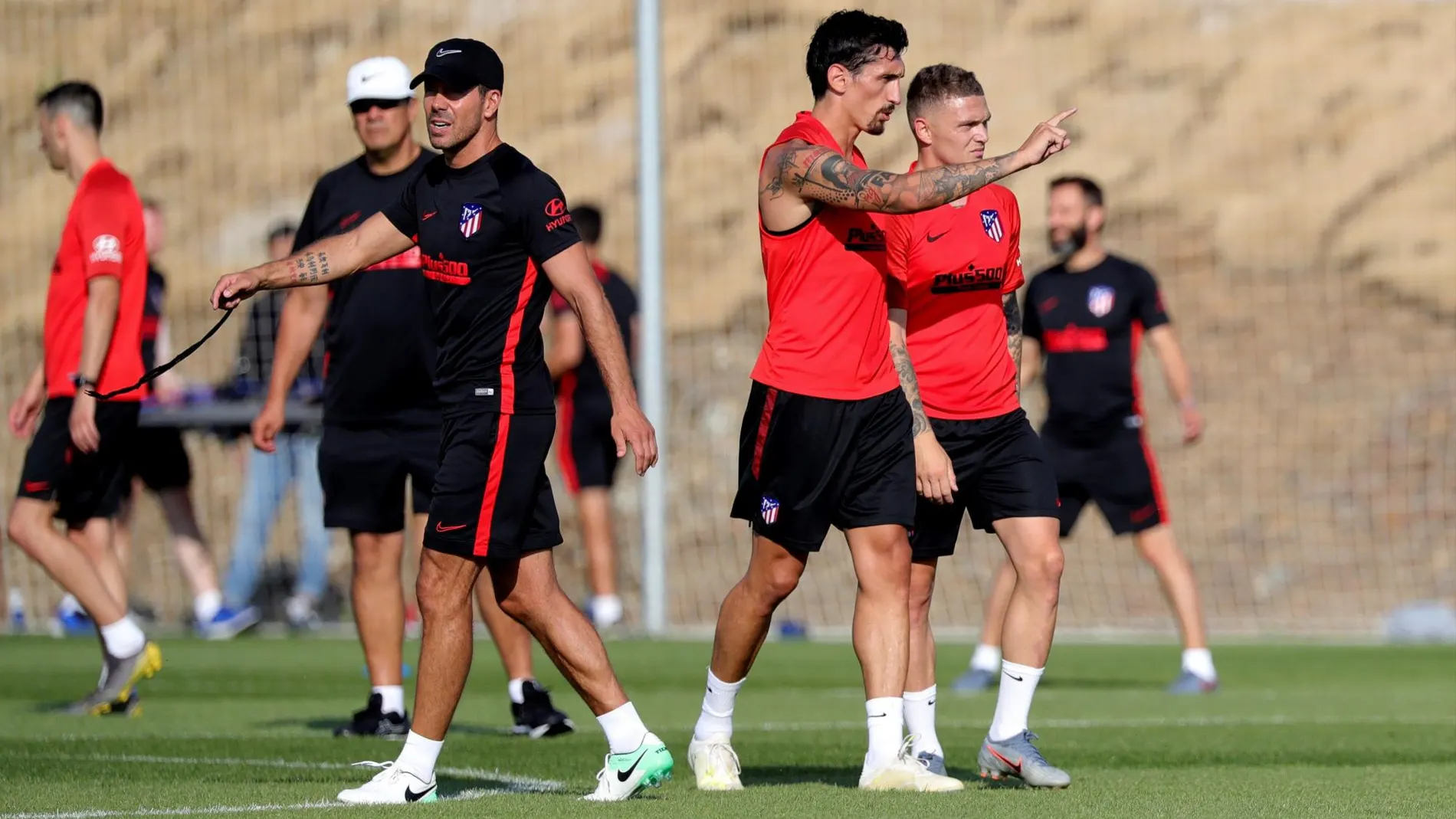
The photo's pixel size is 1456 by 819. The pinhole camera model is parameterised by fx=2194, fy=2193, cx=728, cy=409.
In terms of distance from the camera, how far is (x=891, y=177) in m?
6.12

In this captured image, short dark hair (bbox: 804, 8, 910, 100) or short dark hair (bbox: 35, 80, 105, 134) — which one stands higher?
short dark hair (bbox: 35, 80, 105, 134)

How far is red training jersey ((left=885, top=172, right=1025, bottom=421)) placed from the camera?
7.00 m

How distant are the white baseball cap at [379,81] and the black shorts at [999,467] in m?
2.56

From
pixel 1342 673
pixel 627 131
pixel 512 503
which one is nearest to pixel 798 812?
pixel 512 503

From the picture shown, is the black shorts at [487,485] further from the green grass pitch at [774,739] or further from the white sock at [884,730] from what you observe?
the white sock at [884,730]

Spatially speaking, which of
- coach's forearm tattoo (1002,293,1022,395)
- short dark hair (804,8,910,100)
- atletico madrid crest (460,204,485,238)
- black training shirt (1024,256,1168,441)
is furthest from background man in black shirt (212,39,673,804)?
black training shirt (1024,256,1168,441)

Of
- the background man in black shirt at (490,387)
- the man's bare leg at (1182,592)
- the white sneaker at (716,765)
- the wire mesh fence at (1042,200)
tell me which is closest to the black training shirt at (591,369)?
the wire mesh fence at (1042,200)

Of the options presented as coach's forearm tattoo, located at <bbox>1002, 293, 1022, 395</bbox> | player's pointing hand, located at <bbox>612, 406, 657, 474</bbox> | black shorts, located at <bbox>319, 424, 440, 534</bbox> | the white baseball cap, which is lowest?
black shorts, located at <bbox>319, 424, 440, 534</bbox>

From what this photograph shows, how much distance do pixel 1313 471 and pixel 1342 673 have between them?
7.25 metres

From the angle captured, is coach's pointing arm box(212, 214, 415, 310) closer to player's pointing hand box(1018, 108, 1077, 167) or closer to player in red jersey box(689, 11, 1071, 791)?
player in red jersey box(689, 11, 1071, 791)

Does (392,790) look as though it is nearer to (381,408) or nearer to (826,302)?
(826,302)

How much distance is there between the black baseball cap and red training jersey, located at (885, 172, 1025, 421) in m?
1.47

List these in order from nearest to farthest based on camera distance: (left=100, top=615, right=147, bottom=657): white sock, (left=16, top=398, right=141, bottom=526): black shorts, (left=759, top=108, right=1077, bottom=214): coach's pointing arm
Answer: (left=759, top=108, right=1077, bottom=214): coach's pointing arm → (left=100, top=615, right=147, bottom=657): white sock → (left=16, top=398, right=141, bottom=526): black shorts

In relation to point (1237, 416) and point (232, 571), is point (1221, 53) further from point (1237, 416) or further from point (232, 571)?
point (232, 571)
